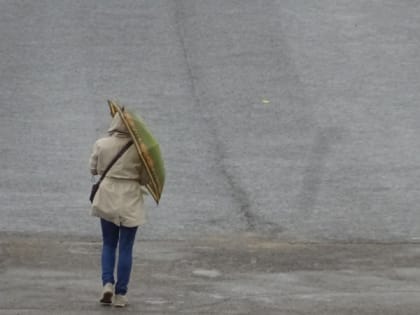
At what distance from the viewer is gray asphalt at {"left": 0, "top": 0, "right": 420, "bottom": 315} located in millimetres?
10195

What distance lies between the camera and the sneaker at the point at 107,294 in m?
9.04

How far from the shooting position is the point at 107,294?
9.05 meters

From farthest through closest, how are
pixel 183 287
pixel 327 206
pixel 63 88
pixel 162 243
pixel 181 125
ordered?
1. pixel 63 88
2. pixel 181 125
3. pixel 327 206
4. pixel 162 243
5. pixel 183 287

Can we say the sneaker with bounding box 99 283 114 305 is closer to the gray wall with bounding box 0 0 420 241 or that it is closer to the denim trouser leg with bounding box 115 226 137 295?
the denim trouser leg with bounding box 115 226 137 295

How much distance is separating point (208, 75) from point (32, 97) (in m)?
2.79

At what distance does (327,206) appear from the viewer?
1284 cm

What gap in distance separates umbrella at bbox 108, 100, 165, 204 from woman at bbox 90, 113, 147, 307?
93mm

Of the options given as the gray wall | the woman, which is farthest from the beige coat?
the gray wall

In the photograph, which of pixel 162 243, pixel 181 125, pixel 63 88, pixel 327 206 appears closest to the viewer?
pixel 162 243

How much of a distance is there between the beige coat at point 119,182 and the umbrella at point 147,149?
0.32 ft

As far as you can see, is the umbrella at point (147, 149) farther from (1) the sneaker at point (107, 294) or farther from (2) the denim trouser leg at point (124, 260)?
(1) the sneaker at point (107, 294)

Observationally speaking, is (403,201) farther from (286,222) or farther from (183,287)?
(183,287)

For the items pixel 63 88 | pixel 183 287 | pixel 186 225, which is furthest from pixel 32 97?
pixel 183 287

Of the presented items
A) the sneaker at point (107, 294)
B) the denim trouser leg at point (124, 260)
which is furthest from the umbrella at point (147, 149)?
the sneaker at point (107, 294)
